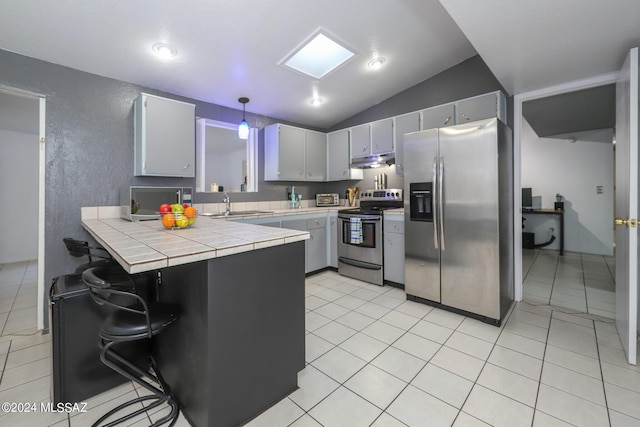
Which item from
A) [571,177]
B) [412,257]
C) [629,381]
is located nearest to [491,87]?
[412,257]

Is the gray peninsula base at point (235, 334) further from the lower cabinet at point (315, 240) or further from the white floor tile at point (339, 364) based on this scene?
the lower cabinet at point (315, 240)

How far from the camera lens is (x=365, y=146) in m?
3.96

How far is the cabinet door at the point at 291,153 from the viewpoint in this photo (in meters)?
3.81

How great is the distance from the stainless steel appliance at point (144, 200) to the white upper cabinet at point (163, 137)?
20 cm

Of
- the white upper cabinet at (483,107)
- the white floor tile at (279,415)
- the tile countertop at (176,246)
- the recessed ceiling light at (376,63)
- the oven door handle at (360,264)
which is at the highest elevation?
the recessed ceiling light at (376,63)

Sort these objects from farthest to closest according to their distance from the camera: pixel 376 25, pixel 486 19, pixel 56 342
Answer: pixel 376 25, pixel 486 19, pixel 56 342

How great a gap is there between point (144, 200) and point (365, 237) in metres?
2.48

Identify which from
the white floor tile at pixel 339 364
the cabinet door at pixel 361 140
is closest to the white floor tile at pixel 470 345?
the white floor tile at pixel 339 364

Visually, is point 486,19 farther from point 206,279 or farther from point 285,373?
point 285,373

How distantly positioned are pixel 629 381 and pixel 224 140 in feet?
13.9

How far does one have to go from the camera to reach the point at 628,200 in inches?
70.6

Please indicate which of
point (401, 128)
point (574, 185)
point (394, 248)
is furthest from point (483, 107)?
point (574, 185)

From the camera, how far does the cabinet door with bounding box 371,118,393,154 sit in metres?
3.69

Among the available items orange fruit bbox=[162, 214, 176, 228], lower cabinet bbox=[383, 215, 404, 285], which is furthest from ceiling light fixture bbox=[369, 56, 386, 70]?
orange fruit bbox=[162, 214, 176, 228]
